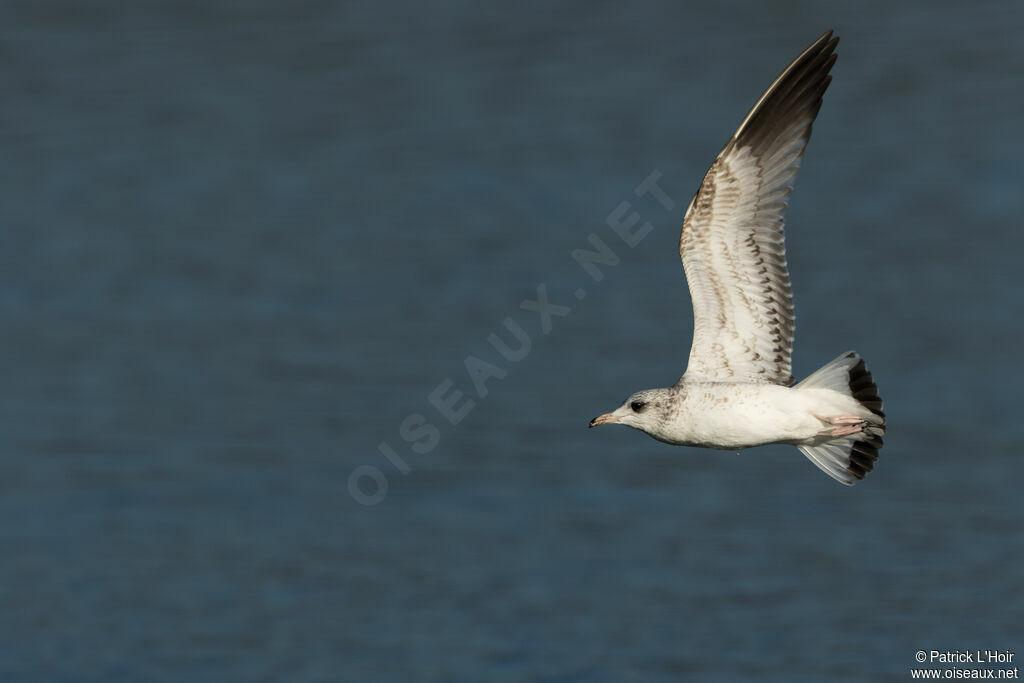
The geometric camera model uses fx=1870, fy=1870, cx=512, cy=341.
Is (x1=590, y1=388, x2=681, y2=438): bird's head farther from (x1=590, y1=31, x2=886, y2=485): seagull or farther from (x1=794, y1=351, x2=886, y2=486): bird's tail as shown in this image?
(x1=794, y1=351, x2=886, y2=486): bird's tail

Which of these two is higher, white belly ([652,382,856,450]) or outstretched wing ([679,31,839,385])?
outstretched wing ([679,31,839,385])

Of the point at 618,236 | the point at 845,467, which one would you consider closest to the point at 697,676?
the point at 845,467

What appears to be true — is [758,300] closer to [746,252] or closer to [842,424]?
[746,252]

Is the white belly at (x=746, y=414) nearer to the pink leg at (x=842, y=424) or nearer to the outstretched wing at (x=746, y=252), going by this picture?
the pink leg at (x=842, y=424)

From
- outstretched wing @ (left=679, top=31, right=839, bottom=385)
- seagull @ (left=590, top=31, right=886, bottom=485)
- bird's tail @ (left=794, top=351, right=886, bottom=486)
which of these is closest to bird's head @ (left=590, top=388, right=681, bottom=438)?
seagull @ (left=590, top=31, right=886, bottom=485)

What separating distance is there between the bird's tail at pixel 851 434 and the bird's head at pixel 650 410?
81cm

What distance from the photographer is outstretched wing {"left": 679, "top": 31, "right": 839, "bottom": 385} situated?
11570 mm

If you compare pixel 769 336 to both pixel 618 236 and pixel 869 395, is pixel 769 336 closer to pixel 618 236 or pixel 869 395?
pixel 869 395

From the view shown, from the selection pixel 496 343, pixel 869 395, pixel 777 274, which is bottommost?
pixel 869 395

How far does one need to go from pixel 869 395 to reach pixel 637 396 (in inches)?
56.7

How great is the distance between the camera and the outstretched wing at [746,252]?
11.6 metres

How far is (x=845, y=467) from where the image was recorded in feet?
38.9

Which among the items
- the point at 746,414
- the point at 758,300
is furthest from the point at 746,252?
the point at 746,414

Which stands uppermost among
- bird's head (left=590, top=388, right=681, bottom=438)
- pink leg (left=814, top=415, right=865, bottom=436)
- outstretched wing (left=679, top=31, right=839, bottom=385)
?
outstretched wing (left=679, top=31, right=839, bottom=385)
